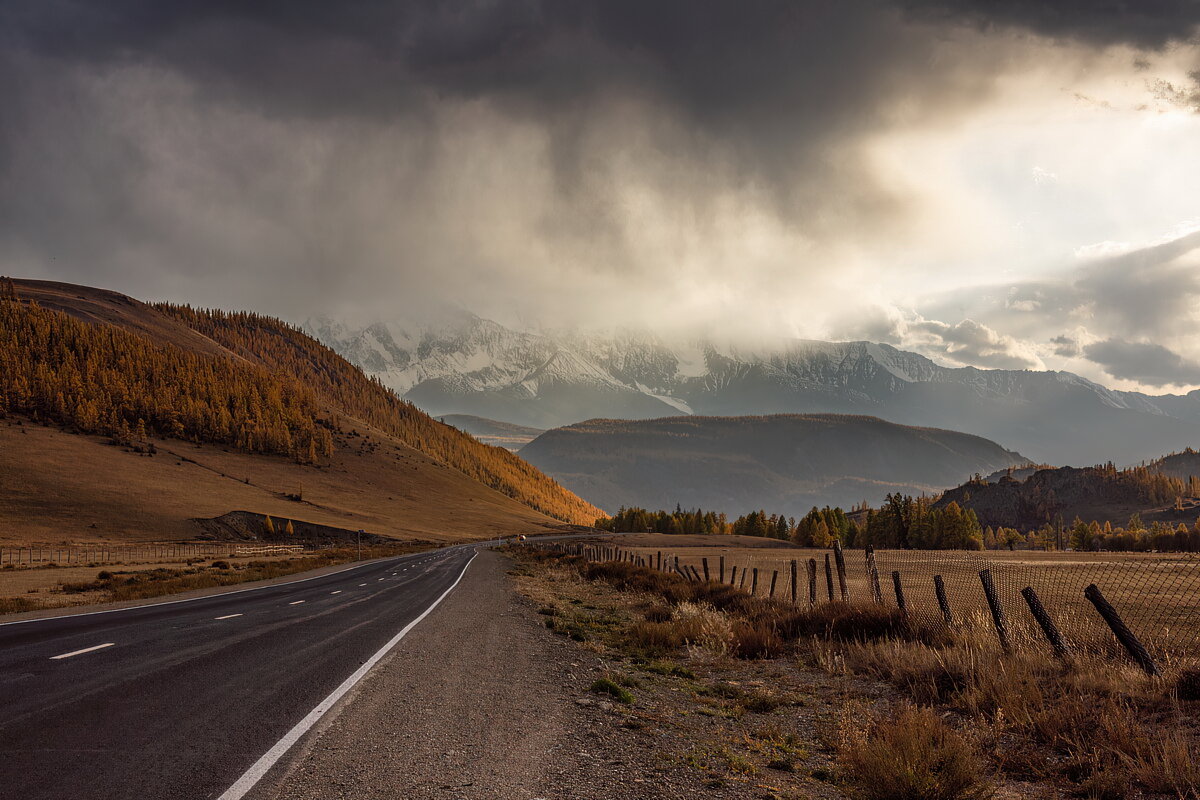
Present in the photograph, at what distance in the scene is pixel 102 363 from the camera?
158m

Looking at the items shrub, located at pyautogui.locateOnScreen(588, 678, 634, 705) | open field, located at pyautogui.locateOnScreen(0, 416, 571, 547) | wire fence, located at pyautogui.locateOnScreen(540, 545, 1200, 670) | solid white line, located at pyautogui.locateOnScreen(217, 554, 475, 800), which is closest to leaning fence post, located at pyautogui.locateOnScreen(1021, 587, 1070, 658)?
wire fence, located at pyautogui.locateOnScreen(540, 545, 1200, 670)

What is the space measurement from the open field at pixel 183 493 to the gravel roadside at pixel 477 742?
3437 inches

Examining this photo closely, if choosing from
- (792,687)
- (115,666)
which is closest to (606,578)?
(792,687)

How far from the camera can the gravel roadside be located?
6086mm

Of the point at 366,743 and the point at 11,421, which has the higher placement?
the point at 11,421

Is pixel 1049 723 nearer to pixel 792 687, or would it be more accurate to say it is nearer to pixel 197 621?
pixel 792 687

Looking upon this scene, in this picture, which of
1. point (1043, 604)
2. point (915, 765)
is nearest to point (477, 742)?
point (915, 765)

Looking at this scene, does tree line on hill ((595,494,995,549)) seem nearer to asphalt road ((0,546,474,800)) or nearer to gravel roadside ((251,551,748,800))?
asphalt road ((0,546,474,800))

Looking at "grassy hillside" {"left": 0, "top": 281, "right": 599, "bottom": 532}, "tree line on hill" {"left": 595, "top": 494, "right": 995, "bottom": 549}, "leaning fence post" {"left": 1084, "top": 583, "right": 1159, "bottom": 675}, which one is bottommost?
"tree line on hill" {"left": 595, "top": 494, "right": 995, "bottom": 549}

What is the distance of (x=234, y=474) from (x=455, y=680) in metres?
153

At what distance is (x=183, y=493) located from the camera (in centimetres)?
11594

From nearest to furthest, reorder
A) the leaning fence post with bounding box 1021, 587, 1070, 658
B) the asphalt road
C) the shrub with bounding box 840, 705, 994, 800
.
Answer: the asphalt road
the shrub with bounding box 840, 705, 994, 800
the leaning fence post with bounding box 1021, 587, 1070, 658

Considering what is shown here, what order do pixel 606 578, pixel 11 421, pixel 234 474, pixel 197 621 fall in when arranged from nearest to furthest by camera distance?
pixel 197 621, pixel 606 578, pixel 11 421, pixel 234 474

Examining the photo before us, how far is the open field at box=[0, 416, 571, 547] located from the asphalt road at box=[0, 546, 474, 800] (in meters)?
79.7
